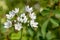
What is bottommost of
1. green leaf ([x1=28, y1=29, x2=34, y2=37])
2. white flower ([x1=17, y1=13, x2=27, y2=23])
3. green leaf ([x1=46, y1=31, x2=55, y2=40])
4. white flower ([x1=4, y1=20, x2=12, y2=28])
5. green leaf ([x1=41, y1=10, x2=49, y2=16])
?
green leaf ([x1=46, y1=31, x2=55, y2=40])

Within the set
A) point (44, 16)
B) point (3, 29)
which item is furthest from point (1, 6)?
point (44, 16)

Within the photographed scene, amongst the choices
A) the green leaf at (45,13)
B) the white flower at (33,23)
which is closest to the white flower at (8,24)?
the white flower at (33,23)

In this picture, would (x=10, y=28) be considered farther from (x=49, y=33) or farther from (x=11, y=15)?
(x=49, y=33)

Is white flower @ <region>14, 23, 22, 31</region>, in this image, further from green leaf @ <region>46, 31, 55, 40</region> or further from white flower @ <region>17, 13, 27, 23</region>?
green leaf @ <region>46, 31, 55, 40</region>

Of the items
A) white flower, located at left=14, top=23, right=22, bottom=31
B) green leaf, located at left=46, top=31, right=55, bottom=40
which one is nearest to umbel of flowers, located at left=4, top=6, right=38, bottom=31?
white flower, located at left=14, top=23, right=22, bottom=31

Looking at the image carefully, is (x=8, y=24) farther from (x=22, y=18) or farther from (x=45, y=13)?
(x=45, y=13)

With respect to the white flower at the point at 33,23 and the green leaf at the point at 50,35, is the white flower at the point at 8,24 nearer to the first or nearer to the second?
the white flower at the point at 33,23

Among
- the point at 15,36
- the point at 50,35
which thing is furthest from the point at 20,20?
the point at 50,35

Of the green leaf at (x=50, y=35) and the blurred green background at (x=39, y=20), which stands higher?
the blurred green background at (x=39, y=20)
